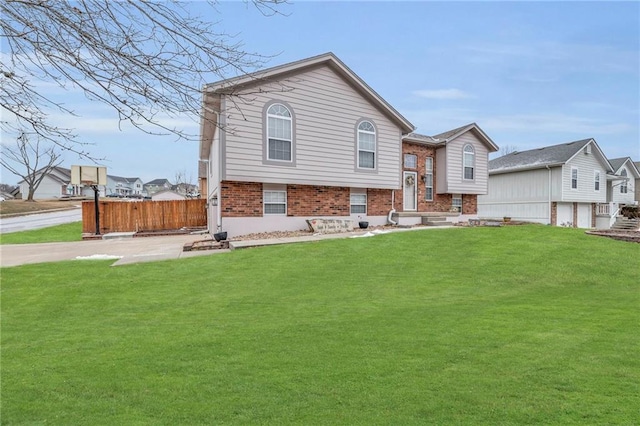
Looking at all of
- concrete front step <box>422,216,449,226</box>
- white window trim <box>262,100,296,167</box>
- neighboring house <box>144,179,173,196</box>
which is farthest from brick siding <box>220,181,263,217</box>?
neighboring house <box>144,179,173,196</box>

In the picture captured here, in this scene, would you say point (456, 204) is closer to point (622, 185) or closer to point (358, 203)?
point (358, 203)

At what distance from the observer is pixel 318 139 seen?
A: 15.8 m

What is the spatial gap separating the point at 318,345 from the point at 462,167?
68.3 feet

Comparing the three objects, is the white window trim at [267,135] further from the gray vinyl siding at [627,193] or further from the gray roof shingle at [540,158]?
the gray vinyl siding at [627,193]

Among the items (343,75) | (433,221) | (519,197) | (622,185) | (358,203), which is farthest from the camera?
(622,185)

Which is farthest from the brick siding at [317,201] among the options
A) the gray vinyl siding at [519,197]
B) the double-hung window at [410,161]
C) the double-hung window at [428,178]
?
the gray vinyl siding at [519,197]

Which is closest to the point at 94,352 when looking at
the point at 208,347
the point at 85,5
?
the point at 208,347

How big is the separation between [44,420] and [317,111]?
14627mm

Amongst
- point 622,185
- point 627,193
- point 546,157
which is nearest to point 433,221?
point 546,157

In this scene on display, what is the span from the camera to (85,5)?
128 inches

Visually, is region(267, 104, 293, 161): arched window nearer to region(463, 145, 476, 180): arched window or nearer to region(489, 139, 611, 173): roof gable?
region(463, 145, 476, 180): arched window

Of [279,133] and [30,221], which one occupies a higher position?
[279,133]

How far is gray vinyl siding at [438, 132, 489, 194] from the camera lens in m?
21.9

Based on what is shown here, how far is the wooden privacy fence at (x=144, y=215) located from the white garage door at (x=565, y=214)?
2785 centimetres
